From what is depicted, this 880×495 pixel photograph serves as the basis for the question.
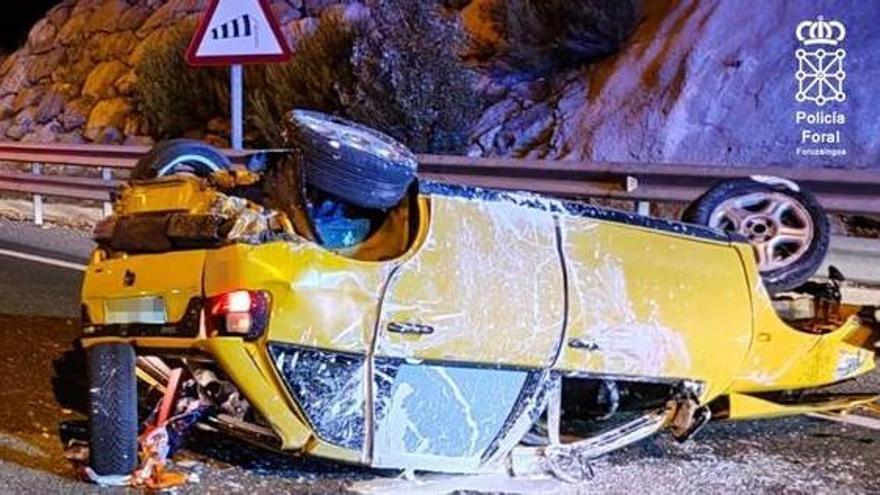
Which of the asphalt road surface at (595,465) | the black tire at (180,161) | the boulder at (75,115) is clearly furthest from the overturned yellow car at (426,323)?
the boulder at (75,115)

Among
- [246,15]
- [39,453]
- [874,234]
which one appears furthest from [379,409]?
[874,234]

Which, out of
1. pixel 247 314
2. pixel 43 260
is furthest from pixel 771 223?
pixel 43 260

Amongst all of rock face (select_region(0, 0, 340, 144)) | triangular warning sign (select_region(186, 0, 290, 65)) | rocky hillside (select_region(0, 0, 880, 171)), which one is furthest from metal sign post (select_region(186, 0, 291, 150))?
rock face (select_region(0, 0, 340, 144))

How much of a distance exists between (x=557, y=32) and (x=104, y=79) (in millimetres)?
9848

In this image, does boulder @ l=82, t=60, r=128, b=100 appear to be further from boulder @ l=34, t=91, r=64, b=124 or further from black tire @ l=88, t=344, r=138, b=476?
black tire @ l=88, t=344, r=138, b=476

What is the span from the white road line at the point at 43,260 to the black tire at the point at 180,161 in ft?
13.3

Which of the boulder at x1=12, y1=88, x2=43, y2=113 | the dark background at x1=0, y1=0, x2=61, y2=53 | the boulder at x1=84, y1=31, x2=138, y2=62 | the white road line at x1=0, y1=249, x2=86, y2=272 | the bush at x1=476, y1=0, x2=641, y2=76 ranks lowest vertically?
the white road line at x1=0, y1=249, x2=86, y2=272

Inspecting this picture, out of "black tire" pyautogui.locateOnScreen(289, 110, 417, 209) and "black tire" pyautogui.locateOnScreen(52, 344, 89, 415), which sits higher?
"black tire" pyautogui.locateOnScreen(289, 110, 417, 209)

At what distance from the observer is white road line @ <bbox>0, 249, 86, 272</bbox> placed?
934cm

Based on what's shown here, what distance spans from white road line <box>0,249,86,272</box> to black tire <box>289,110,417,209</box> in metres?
5.42

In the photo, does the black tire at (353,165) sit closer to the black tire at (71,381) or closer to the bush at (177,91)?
the black tire at (71,381)

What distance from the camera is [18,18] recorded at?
30312 millimetres

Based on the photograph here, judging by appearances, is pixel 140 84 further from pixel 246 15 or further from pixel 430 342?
pixel 430 342

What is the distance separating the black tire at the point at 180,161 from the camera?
5234mm
